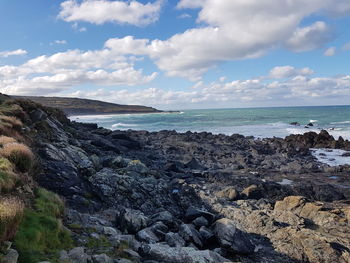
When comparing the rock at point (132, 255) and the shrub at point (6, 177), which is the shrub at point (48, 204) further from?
the rock at point (132, 255)

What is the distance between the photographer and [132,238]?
952 cm

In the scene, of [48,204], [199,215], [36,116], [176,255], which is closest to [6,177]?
[48,204]

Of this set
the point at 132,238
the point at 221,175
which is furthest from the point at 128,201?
the point at 221,175

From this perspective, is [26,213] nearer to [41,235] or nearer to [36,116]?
[41,235]

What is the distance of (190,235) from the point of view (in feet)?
36.1

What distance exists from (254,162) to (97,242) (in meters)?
27.0

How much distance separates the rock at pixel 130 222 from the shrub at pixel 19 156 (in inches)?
155

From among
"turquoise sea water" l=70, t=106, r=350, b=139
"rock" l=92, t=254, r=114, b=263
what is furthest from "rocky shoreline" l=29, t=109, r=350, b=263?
"turquoise sea water" l=70, t=106, r=350, b=139

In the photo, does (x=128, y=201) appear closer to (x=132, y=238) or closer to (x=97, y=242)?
(x=132, y=238)

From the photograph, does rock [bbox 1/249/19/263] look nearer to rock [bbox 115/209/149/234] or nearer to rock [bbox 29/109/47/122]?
rock [bbox 115/209/149/234]

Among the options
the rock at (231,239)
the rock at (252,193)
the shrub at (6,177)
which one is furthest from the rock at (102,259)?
the rock at (252,193)

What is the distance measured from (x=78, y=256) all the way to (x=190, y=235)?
491 centimetres

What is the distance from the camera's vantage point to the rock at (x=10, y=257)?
561 cm

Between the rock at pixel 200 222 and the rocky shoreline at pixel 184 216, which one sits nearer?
the rocky shoreline at pixel 184 216
